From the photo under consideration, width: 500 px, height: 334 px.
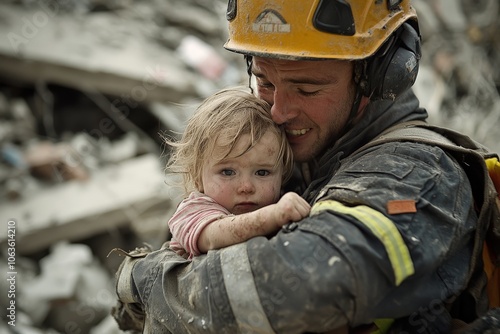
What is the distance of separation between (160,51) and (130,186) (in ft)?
7.50

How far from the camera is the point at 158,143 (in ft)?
26.0

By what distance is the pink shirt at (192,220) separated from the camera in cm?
267

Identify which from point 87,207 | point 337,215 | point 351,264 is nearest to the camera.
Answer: point 351,264

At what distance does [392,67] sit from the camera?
2.85 metres

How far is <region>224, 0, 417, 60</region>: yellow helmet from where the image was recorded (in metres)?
2.78

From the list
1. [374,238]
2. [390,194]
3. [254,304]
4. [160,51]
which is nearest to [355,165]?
[390,194]

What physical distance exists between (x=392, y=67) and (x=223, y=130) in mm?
761

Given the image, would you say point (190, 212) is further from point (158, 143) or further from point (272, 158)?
point (158, 143)

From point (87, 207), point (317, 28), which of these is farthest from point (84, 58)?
point (317, 28)

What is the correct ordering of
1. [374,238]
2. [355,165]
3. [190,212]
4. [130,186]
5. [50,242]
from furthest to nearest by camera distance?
1. [130,186]
2. [50,242]
3. [190,212]
4. [355,165]
5. [374,238]

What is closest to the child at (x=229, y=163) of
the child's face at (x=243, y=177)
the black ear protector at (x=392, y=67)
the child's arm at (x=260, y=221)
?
the child's face at (x=243, y=177)

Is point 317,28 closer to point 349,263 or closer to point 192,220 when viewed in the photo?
point 192,220

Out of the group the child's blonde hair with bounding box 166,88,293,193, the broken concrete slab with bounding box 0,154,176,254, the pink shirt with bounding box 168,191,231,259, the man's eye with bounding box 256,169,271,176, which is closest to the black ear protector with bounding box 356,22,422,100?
the child's blonde hair with bounding box 166,88,293,193

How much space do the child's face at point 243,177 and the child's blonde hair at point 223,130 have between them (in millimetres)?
27
